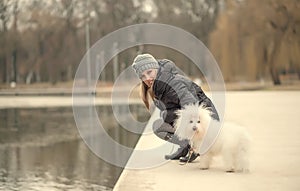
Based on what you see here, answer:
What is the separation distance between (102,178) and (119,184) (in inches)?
77.8

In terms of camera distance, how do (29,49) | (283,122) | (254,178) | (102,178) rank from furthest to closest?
(29,49), (283,122), (102,178), (254,178)

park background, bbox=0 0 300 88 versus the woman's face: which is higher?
park background, bbox=0 0 300 88

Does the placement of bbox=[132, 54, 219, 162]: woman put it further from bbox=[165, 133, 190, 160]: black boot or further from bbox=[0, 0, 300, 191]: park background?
bbox=[0, 0, 300, 191]: park background

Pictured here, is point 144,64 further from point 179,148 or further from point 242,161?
point 242,161

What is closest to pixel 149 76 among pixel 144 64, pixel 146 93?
pixel 144 64

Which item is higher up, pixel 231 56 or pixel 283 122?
pixel 231 56

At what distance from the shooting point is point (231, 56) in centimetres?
3519

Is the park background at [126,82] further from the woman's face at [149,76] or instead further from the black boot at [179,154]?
the woman's face at [149,76]

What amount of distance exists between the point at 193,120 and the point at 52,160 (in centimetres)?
443

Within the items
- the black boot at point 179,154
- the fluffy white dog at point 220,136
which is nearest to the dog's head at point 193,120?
the fluffy white dog at point 220,136

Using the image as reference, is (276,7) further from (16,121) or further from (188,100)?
(188,100)

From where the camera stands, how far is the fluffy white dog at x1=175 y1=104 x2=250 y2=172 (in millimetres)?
6059

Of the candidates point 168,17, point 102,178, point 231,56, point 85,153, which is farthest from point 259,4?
point 102,178

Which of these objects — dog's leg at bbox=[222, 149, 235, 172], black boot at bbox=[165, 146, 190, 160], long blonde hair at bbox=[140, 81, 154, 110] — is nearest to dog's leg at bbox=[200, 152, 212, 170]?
dog's leg at bbox=[222, 149, 235, 172]
